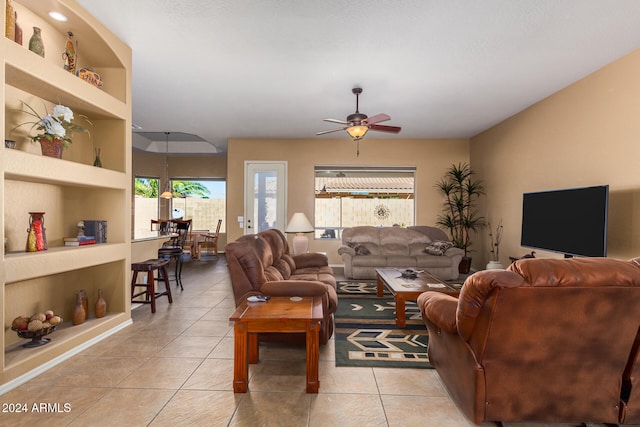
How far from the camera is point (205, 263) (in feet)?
25.7

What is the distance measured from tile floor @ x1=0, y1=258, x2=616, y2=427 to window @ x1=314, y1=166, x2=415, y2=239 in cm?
443

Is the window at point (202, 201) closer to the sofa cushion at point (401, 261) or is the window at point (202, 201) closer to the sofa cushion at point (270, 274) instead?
the sofa cushion at point (401, 261)

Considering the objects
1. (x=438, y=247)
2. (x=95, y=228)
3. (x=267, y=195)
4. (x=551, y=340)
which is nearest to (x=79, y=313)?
(x=95, y=228)

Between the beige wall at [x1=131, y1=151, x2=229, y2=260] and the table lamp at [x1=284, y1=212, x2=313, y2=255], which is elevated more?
the beige wall at [x1=131, y1=151, x2=229, y2=260]

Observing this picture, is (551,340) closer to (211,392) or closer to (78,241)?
(211,392)

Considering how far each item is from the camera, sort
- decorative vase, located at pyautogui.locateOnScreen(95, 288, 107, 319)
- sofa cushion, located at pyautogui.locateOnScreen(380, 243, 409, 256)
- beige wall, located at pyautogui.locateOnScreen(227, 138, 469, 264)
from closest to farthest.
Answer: decorative vase, located at pyautogui.locateOnScreen(95, 288, 107, 319) → sofa cushion, located at pyautogui.locateOnScreen(380, 243, 409, 256) → beige wall, located at pyautogui.locateOnScreen(227, 138, 469, 264)

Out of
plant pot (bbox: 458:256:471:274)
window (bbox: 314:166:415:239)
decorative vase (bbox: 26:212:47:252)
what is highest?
window (bbox: 314:166:415:239)

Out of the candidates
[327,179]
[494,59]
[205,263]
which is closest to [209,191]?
[205,263]

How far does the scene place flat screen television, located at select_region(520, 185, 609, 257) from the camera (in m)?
3.26

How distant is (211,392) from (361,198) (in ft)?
18.4

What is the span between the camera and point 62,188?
3.09 m

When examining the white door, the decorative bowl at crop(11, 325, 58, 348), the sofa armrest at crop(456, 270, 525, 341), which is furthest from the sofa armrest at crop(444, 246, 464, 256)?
the decorative bowl at crop(11, 325, 58, 348)

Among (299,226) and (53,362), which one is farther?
(299,226)

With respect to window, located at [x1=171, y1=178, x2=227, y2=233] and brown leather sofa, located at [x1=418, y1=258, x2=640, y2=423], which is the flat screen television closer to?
brown leather sofa, located at [x1=418, y1=258, x2=640, y2=423]
